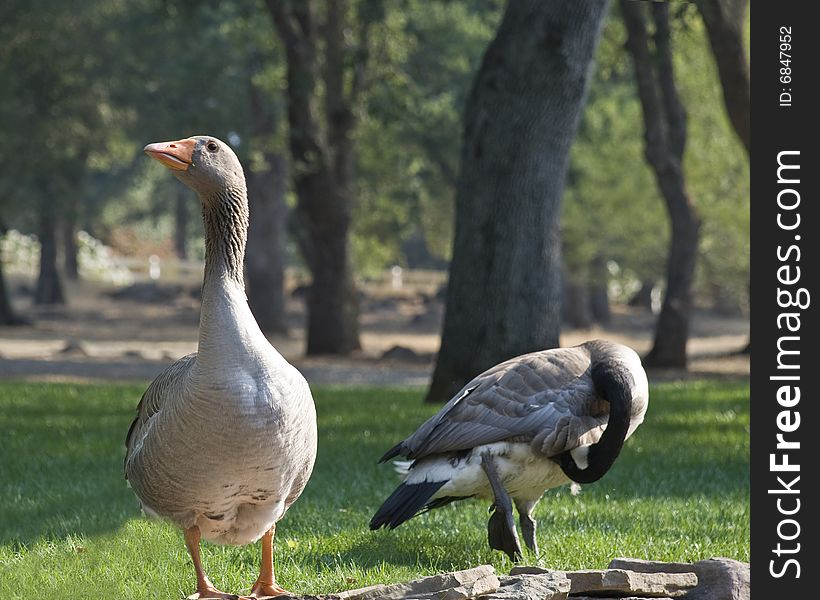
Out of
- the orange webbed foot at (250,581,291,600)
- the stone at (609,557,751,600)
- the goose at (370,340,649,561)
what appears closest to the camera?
the stone at (609,557,751,600)

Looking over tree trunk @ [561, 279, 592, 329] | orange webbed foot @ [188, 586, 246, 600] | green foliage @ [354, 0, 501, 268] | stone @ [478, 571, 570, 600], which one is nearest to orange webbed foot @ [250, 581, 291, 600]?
orange webbed foot @ [188, 586, 246, 600]

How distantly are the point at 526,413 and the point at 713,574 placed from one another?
1.34 meters

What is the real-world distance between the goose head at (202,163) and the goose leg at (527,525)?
2.66 metres

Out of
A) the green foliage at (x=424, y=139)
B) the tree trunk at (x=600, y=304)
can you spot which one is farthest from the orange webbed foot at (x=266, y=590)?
the tree trunk at (x=600, y=304)

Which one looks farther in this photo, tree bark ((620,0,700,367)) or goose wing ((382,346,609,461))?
tree bark ((620,0,700,367))

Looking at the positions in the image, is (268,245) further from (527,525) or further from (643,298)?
(527,525)

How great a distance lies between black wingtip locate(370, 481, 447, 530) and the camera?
19.5 ft

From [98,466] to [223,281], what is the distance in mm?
4936

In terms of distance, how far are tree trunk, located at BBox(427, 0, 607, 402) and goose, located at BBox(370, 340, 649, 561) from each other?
602 cm

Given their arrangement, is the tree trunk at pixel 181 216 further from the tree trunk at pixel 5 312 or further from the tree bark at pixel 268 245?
the tree bark at pixel 268 245

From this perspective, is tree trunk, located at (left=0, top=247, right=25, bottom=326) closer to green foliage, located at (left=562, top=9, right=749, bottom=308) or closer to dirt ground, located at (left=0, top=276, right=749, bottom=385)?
dirt ground, located at (left=0, top=276, right=749, bottom=385)

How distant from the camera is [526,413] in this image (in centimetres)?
621

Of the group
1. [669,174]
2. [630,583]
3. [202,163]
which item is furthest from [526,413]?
[669,174]
